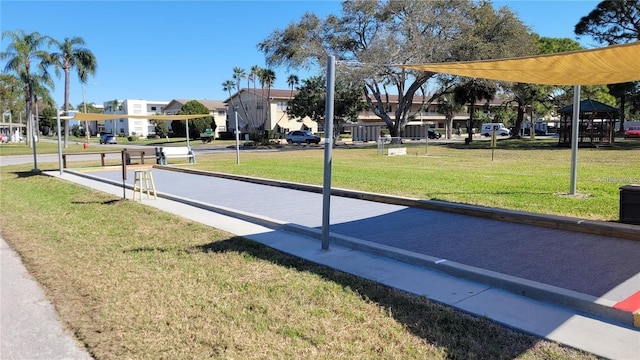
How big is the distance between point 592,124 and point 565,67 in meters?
31.2

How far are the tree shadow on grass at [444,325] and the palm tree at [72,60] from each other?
51.2 meters

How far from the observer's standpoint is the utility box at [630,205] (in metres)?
6.58

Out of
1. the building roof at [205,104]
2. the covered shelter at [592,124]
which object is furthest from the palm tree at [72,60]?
the covered shelter at [592,124]

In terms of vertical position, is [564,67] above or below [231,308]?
above

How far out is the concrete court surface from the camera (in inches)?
147

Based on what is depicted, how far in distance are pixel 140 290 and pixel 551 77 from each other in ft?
21.3

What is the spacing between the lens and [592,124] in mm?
32781

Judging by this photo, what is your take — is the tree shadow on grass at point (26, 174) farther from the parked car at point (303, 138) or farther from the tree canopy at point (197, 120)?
the tree canopy at point (197, 120)

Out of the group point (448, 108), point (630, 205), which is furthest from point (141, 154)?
point (448, 108)

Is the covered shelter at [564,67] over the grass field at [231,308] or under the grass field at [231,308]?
over

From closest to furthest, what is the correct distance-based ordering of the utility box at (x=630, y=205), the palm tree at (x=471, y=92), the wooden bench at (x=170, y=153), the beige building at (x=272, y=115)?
the utility box at (x=630, y=205), the wooden bench at (x=170, y=153), the palm tree at (x=471, y=92), the beige building at (x=272, y=115)

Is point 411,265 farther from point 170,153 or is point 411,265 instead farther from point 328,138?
point 170,153

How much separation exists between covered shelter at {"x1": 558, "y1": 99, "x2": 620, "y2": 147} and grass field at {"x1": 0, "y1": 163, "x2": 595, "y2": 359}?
31155 mm

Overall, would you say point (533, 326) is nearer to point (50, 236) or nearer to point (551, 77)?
point (551, 77)
